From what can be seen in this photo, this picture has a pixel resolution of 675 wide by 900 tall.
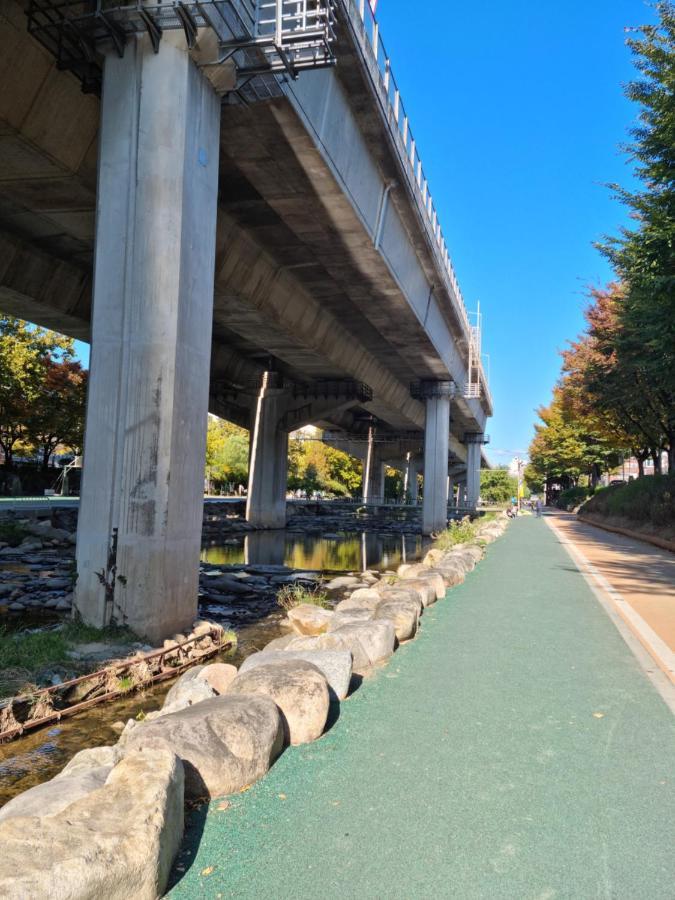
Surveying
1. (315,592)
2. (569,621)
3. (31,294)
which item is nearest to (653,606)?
(569,621)

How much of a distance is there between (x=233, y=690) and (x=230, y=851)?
1562 mm

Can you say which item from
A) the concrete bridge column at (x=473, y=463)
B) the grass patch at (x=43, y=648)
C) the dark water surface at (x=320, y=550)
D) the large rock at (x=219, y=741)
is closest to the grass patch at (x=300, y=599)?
the grass patch at (x=43, y=648)

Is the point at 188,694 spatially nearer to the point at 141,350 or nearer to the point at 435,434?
the point at 141,350

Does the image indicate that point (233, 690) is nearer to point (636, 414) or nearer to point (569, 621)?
point (569, 621)

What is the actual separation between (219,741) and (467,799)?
1393 millimetres

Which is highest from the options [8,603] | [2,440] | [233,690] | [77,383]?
[77,383]

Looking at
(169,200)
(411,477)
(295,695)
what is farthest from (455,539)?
(411,477)

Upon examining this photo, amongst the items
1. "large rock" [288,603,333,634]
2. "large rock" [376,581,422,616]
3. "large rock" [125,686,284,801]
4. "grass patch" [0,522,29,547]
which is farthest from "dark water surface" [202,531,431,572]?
"large rock" [125,686,284,801]

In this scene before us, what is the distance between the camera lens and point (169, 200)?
29.0 feet

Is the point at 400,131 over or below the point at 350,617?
over

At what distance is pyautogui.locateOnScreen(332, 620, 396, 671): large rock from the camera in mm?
6468

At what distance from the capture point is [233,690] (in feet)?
15.7

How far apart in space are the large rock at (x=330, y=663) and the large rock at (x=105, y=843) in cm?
223

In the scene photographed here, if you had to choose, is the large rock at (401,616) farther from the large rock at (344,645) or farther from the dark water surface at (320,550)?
the dark water surface at (320,550)
